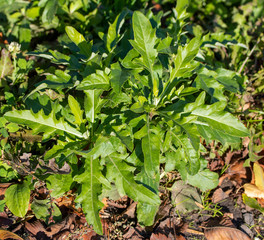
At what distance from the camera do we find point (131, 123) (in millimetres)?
2029

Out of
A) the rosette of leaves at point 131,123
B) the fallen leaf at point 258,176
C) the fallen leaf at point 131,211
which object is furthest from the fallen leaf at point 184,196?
the fallen leaf at point 258,176

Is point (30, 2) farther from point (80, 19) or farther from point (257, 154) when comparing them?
point (257, 154)

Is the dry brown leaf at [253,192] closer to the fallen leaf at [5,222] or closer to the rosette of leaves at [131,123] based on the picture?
the rosette of leaves at [131,123]

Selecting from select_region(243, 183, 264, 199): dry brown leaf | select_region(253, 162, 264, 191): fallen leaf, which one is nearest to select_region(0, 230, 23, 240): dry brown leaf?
select_region(243, 183, 264, 199): dry brown leaf

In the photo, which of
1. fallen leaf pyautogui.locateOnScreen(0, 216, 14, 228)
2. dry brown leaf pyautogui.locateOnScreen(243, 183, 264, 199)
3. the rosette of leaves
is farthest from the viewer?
dry brown leaf pyautogui.locateOnScreen(243, 183, 264, 199)

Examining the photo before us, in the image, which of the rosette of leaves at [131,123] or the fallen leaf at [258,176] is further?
the fallen leaf at [258,176]

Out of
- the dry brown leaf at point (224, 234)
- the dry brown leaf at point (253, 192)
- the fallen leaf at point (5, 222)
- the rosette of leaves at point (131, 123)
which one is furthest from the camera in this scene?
the dry brown leaf at point (253, 192)

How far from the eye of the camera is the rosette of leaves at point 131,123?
197 centimetres

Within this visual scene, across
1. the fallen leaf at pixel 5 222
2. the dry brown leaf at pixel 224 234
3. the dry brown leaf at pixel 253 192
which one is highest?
the dry brown leaf at pixel 253 192

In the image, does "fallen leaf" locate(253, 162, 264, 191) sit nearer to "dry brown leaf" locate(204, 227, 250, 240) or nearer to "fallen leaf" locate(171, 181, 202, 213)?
"dry brown leaf" locate(204, 227, 250, 240)

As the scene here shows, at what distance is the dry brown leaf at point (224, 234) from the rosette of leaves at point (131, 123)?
1.19ft

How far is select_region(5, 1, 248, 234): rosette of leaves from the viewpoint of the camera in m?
1.97

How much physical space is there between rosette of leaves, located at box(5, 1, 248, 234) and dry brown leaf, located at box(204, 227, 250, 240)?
1.19 ft

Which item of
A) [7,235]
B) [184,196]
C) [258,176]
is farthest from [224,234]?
[7,235]
